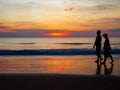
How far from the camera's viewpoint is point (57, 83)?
33.9ft

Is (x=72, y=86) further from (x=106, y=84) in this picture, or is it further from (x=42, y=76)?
(x=42, y=76)

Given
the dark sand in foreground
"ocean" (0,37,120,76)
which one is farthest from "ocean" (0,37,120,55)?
the dark sand in foreground

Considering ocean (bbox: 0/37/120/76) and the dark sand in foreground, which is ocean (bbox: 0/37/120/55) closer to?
ocean (bbox: 0/37/120/76)

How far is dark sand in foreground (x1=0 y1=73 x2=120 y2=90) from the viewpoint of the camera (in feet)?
31.6

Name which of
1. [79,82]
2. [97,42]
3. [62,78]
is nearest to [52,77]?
[62,78]

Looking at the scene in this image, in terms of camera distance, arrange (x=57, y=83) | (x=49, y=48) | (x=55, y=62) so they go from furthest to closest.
→ (x=49, y=48), (x=55, y=62), (x=57, y=83)

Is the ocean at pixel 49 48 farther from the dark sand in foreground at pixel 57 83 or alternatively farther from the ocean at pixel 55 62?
the dark sand in foreground at pixel 57 83

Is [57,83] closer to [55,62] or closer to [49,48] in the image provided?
[55,62]

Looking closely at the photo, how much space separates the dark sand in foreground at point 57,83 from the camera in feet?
31.6

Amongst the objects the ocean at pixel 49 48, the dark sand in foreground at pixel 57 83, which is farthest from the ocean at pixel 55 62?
the dark sand in foreground at pixel 57 83

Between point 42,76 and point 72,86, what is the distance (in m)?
2.39

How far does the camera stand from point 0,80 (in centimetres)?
1096

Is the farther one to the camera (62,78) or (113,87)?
(62,78)

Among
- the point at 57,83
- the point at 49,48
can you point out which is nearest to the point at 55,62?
the point at 57,83
